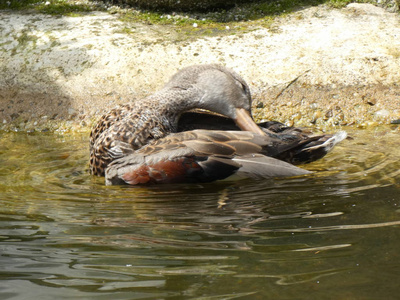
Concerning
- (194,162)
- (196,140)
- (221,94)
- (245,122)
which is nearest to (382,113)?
(245,122)

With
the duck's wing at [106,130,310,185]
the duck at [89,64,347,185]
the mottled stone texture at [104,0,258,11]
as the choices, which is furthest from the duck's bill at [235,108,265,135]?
the mottled stone texture at [104,0,258,11]

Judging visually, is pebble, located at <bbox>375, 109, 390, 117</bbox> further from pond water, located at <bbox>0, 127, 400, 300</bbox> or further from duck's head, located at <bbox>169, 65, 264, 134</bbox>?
duck's head, located at <bbox>169, 65, 264, 134</bbox>

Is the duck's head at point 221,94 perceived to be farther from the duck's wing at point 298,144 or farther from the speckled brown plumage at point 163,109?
the duck's wing at point 298,144

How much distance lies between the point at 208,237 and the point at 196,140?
5.01 ft

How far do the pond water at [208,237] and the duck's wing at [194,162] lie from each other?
8cm

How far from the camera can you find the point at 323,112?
6289 mm

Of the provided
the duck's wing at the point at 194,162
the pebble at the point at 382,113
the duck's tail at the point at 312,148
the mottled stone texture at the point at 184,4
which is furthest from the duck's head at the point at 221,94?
the mottled stone texture at the point at 184,4

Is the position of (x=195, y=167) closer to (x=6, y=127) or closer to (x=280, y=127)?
(x=280, y=127)


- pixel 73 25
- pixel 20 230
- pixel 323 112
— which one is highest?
pixel 73 25

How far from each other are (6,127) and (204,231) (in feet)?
15.4

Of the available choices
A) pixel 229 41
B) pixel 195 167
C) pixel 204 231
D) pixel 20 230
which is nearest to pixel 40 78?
pixel 229 41

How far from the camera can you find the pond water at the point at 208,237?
2023mm

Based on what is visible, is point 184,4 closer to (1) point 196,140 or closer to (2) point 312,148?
(2) point 312,148

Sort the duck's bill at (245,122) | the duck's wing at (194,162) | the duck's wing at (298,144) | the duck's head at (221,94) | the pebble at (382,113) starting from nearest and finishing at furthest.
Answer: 1. the duck's wing at (194,162)
2. the duck's wing at (298,144)
3. the duck's bill at (245,122)
4. the duck's head at (221,94)
5. the pebble at (382,113)
